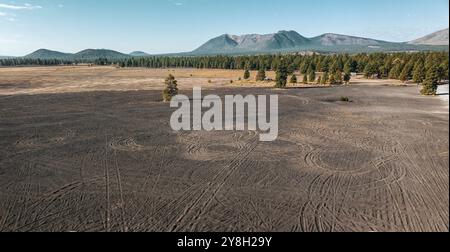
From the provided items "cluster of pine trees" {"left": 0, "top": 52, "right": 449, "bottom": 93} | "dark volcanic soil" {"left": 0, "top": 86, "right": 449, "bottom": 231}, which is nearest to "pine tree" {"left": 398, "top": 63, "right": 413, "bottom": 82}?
"cluster of pine trees" {"left": 0, "top": 52, "right": 449, "bottom": 93}

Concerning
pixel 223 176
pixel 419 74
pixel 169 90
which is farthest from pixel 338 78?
pixel 223 176

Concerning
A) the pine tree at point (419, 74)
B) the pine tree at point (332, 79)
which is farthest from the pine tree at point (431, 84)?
the pine tree at point (332, 79)

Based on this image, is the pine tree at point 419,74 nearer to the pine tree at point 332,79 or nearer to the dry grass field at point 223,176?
the pine tree at point 332,79

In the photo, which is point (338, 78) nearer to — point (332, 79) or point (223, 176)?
point (332, 79)

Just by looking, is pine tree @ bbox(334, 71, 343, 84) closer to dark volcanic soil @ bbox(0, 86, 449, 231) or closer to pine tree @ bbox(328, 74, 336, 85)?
pine tree @ bbox(328, 74, 336, 85)

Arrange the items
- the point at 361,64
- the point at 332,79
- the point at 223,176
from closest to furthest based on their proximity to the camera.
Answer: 1. the point at 223,176
2. the point at 332,79
3. the point at 361,64

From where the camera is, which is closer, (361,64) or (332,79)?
(332,79)

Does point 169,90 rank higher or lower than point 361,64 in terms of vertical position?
lower
